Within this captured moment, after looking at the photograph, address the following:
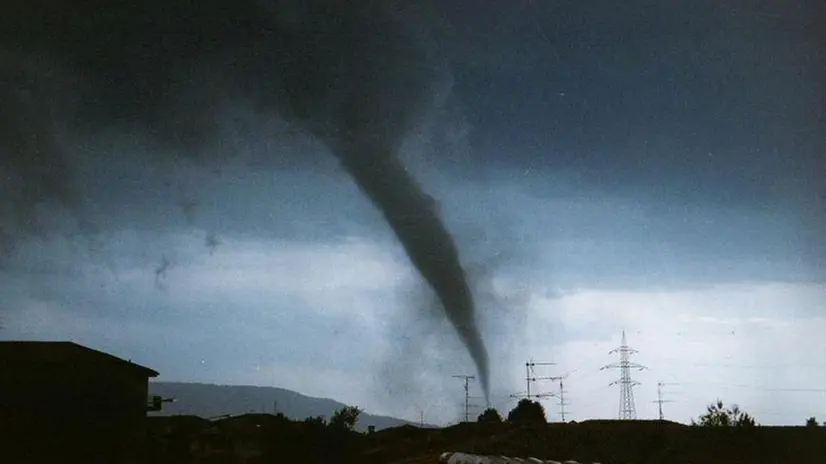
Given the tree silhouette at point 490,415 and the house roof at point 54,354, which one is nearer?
the house roof at point 54,354

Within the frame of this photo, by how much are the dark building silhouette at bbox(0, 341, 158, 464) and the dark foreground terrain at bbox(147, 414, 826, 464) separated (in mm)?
3187

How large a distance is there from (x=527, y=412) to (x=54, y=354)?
2357 inches

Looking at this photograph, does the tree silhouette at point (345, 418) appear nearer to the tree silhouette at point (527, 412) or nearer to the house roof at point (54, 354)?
the house roof at point (54, 354)

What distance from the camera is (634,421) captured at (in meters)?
93.8

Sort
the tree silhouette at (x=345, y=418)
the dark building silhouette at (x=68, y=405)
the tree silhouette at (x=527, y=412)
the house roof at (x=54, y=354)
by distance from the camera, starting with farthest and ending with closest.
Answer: the tree silhouette at (x=527, y=412), the tree silhouette at (x=345, y=418), the house roof at (x=54, y=354), the dark building silhouette at (x=68, y=405)

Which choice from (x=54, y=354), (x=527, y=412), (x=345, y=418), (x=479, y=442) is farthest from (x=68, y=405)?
(x=527, y=412)

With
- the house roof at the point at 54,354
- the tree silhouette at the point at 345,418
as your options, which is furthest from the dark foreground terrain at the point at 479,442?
the house roof at the point at 54,354

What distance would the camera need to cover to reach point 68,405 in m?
58.2

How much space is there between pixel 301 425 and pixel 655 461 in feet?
98.3

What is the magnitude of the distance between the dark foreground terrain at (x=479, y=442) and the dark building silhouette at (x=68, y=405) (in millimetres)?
3187

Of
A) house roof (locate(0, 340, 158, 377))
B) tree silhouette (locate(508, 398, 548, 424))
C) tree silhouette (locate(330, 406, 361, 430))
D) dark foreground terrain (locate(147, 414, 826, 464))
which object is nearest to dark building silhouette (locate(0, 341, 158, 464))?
house roof (locate(0, 340, 158, 377))

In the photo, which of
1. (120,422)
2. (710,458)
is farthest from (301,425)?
(710,458)

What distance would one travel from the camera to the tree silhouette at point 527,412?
103m

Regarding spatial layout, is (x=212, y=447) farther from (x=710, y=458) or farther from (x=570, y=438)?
(x=710, y=458)
